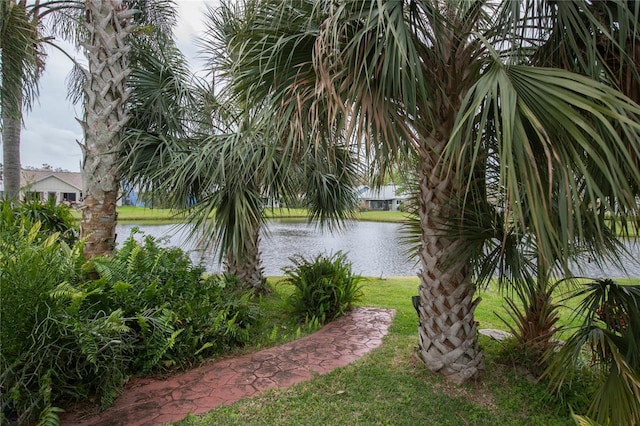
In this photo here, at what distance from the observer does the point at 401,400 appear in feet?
9.02

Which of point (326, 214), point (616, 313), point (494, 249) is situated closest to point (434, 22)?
point (494, 249)

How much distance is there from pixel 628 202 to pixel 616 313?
0.98 m

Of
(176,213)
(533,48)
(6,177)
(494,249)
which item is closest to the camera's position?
(533,48)

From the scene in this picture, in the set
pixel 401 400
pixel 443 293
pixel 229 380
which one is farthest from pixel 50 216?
pixel 443 293

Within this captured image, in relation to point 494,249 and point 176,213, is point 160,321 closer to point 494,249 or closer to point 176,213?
point 176,213

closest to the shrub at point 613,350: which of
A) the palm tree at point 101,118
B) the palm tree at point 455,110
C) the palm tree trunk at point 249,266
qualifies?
the palm tree at point 455,110

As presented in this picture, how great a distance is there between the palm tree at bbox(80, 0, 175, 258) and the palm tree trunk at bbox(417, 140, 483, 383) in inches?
140

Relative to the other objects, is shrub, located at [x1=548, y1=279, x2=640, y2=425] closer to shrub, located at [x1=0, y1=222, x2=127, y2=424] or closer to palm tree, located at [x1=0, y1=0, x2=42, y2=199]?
shrub, located at [x1=0, y1=222, x2=127, y2=424]

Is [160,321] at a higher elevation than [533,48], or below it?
below

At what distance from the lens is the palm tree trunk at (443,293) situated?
2842mm

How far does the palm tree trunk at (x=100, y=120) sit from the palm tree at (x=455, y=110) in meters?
1.89

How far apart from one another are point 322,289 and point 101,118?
Answer: 358 centimetres

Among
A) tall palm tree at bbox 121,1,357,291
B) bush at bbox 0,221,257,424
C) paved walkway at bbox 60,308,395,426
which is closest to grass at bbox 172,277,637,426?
paved walkway at bbox 60,308,395,426

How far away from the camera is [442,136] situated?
2.80 m
